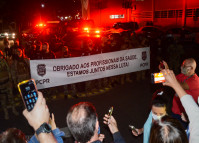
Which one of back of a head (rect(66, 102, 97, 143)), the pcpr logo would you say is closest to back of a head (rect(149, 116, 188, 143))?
back of a head (rect(66, 102, 97, 143))

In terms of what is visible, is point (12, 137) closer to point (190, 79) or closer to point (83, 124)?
point (83, 124)

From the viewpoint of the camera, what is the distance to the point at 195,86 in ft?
14.3

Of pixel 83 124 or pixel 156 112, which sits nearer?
pixel 83 124

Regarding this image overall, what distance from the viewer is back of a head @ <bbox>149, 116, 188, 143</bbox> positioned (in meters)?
1.73

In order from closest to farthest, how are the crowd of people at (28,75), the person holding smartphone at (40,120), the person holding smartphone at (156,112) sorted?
1. the person holding smartphone at (40,120)
2. the person holding smartphone at (156,112)
3. the crowd of people at (28,75)

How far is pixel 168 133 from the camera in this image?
1752 mm

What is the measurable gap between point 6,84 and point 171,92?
6118mm

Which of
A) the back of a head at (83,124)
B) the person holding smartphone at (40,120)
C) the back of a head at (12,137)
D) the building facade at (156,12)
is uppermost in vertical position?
the building facade at (156,12)

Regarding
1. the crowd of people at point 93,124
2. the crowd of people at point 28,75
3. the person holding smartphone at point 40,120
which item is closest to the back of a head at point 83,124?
the crowd of people at point 93,124

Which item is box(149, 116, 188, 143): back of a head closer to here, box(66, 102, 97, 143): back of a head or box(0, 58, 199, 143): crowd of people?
box(0, 58, 199, 143): crowd of people

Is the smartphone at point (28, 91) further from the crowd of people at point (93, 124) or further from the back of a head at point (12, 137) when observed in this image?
the back of a head at point (12, 137)

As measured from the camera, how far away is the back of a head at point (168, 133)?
68.0 inches

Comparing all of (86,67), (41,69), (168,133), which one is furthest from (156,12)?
(168,133)

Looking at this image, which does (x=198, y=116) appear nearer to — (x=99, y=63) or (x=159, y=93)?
(x=159, y=93)
